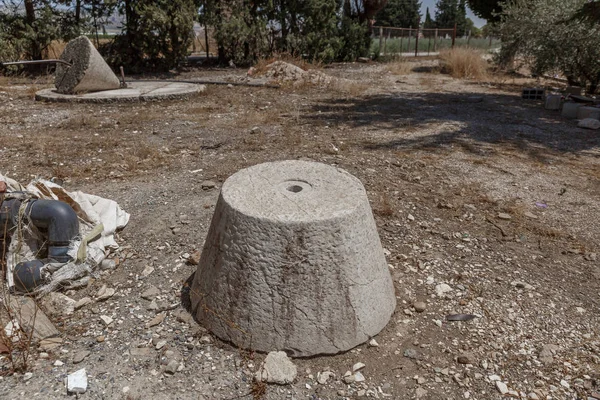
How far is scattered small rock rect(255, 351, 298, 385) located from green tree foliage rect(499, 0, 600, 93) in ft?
30.1

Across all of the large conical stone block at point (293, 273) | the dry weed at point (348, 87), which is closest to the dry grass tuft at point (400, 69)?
the dry weed at point (348, 87)

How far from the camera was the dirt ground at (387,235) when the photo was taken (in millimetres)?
2141

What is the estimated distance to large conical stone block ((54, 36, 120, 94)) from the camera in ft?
24.8

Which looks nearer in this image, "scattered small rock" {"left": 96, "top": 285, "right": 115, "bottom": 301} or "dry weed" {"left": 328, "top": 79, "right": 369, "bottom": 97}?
"scattered small rock" {"left": 96, "top": 285, "right": 115, "bottom": 301}

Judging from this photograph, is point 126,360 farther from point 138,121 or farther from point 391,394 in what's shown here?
point 138,121

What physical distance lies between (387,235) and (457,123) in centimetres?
428

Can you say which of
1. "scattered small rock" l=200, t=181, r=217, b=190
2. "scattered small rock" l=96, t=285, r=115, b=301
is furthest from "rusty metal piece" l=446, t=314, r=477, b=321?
"scattered small rock" l=200, t=181, r=217, b=190

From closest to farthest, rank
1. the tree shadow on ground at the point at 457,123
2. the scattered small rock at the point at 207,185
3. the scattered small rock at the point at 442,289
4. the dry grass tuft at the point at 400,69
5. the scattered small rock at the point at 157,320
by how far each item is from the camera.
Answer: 1. the scattered small rock at the point at 157,320
2. the scattered small rock at the point at 442,289
3. the scattered small rock at the point at 207,185
4. the tree shadow on ground at the point at 457,123
5. the dry grass tuft at the point at 400,69

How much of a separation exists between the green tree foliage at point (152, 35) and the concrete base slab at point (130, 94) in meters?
2.92

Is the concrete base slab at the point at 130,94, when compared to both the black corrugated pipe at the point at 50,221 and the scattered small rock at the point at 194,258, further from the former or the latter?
the scattered small rock at the point at 194,258

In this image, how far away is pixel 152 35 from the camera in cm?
1112

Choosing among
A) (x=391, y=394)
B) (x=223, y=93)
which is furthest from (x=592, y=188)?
(x=223, y=93)

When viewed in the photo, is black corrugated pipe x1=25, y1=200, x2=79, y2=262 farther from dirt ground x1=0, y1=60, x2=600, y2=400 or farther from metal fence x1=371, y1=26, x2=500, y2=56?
metal fence x1=371, y1=26, x2=500, y2=56

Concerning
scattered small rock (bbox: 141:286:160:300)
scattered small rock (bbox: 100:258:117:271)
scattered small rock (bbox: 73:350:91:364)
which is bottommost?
scattered small rock (bbox: 73:350:91:364)
